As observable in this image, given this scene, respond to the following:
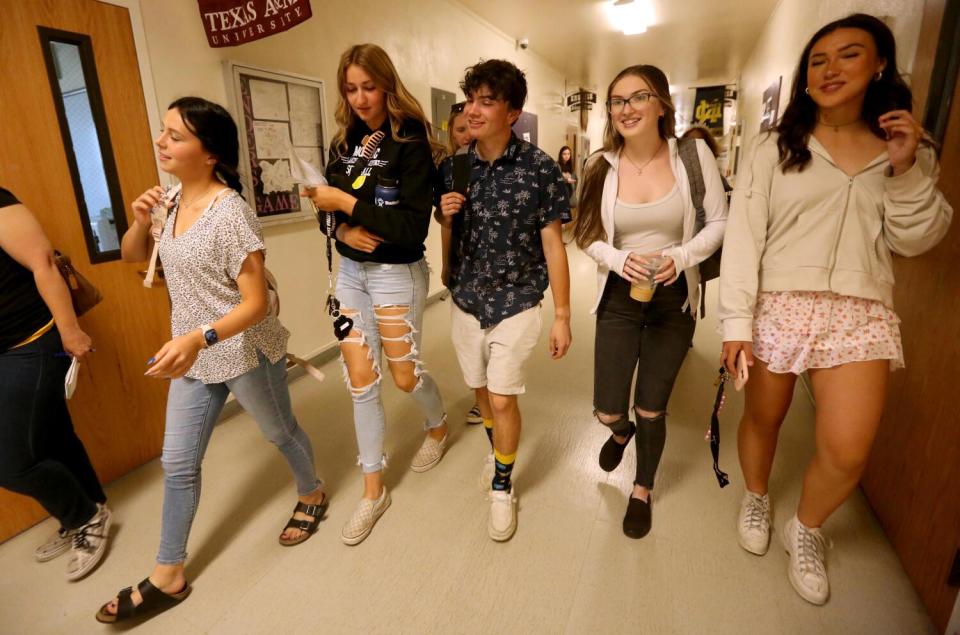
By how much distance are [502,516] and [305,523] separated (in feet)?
2.44

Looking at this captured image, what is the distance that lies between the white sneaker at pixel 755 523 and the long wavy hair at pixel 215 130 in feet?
6.72

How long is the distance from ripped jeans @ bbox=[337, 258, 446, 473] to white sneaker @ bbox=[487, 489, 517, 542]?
48 centimetres

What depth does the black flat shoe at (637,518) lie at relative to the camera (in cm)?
179

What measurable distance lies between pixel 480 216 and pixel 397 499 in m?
1.21

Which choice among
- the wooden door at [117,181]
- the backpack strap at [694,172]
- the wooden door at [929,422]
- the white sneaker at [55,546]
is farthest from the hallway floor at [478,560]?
the backpack strap at [694,172]

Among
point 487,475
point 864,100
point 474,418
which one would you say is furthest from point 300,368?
point 864,100

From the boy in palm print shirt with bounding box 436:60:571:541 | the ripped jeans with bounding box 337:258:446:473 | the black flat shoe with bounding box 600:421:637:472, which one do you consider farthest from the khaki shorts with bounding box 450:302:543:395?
the black flat shoe with bounding box 600:421:637:472

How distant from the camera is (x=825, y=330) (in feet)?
4.48

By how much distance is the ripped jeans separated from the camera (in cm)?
174

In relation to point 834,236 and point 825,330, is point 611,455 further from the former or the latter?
point 834,236

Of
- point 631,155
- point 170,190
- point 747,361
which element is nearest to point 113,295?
point 170,190

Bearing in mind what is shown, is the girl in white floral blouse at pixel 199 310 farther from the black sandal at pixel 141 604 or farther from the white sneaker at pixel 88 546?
the white sneaker at pixel 88 546

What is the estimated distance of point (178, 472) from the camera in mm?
1480

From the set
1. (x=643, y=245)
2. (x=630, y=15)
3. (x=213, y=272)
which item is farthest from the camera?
(x=630, y=15)
